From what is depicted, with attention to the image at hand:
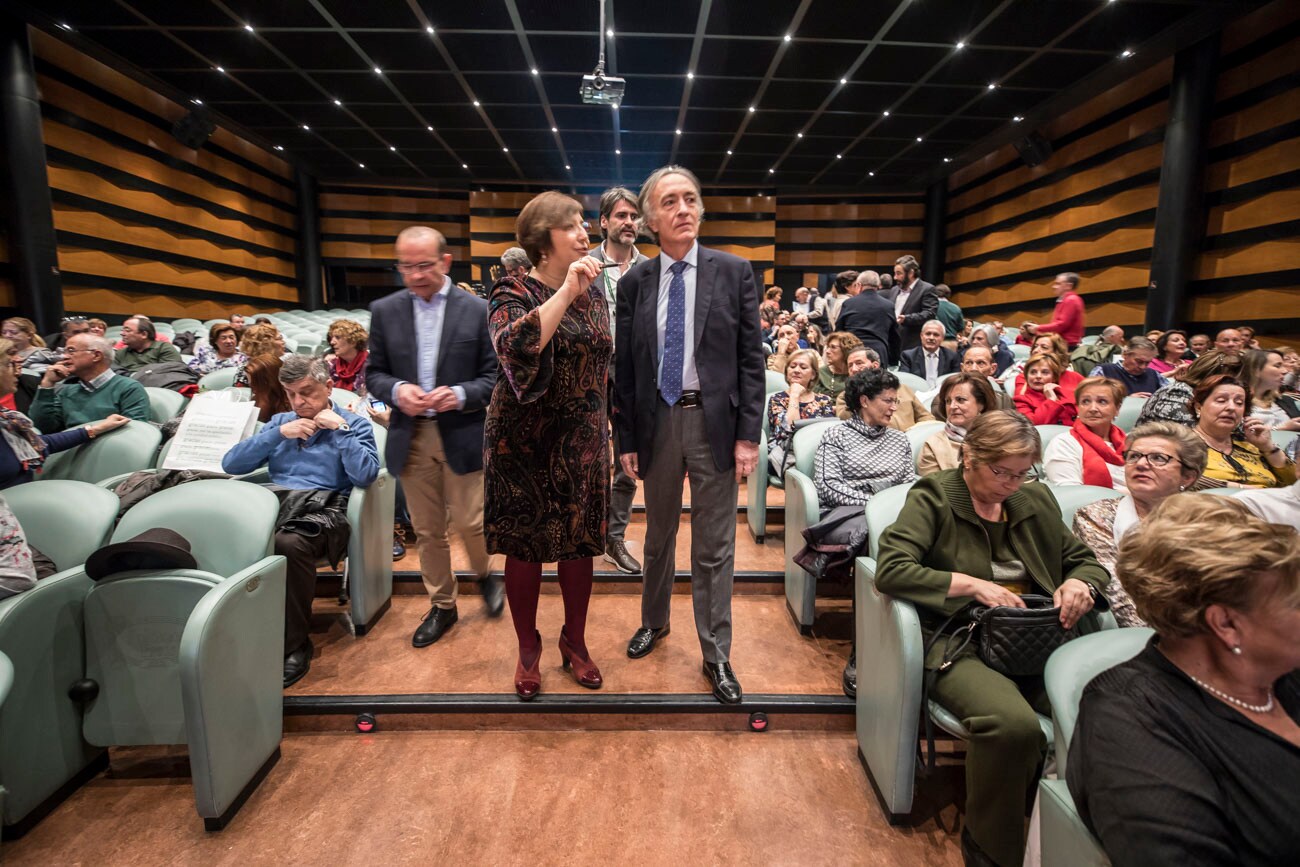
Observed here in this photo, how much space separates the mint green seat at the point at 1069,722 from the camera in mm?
942

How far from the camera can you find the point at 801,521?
2.36 meters

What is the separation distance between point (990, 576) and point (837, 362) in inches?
80.7

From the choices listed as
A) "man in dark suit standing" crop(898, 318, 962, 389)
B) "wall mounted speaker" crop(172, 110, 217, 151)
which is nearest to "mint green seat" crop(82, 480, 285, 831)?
"man in dark suit standing" crop(898, 318, 962, 389)

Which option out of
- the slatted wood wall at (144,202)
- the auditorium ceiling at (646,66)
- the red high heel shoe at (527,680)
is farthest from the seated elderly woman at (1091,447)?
the slatted wood wall at (144,202)

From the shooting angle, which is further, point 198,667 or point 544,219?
point 544,219

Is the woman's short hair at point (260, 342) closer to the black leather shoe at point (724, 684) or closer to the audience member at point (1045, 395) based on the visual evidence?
the black leather shoe at point (724, 684)

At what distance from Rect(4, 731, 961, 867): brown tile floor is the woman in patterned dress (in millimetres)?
475

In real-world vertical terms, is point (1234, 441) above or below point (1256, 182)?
below

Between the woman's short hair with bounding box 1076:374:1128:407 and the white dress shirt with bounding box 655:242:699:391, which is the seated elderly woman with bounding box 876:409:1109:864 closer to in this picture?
the white dress shirt with bounding box 655:242:699:391

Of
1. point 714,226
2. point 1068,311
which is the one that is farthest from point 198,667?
point 714,226

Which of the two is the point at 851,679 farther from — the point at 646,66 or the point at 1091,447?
the point at 646,66

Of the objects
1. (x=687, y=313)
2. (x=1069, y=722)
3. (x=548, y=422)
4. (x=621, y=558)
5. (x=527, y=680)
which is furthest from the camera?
(x=621, y=558)

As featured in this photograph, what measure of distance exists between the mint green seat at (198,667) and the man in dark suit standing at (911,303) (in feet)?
15.0

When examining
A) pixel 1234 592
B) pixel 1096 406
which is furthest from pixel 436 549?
pixel 1096 406
